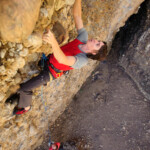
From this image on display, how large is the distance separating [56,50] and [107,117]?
13.3 ft

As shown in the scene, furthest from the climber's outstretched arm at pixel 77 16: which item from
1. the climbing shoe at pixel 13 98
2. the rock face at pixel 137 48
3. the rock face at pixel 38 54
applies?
the rock face at pixel 137 48

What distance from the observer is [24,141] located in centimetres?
353

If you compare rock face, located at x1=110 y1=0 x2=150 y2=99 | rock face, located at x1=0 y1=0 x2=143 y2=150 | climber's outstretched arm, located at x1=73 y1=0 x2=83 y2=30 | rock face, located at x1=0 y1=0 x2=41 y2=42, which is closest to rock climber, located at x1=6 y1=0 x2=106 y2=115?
climber's outstretched arm, located at x1=73 y1=0 x2=83 y2=30

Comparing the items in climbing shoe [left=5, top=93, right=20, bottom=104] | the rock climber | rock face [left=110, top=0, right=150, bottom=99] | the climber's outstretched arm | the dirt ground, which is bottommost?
the dirt ground

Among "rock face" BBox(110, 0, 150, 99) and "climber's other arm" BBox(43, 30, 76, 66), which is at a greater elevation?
"climber's other arm" BBox(43, 30, 76, 66)

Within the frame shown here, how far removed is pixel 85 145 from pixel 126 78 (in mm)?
2724

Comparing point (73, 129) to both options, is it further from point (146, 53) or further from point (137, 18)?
point (137, 18)

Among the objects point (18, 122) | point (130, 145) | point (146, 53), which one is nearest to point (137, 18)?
point (146, 53)

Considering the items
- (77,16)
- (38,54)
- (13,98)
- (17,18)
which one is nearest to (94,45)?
(77,16)

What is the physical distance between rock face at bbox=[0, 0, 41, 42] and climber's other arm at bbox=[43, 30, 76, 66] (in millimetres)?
201

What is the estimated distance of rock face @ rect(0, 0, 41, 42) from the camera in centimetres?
138

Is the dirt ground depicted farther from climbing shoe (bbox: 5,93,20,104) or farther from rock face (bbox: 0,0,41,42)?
rock face (bbox: 0,0,41,42)

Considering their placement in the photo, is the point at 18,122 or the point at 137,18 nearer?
the point at 18,122

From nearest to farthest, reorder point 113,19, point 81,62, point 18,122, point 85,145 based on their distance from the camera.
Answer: point 81,62 < point 18,122 < point 113,19 < point 85,145
